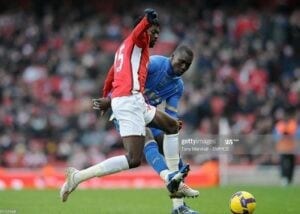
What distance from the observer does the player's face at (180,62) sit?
34.8 ft

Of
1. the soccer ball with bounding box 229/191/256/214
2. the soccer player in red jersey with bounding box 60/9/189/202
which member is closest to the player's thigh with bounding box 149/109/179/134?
the soccer player in red jersey with bounding box 60/9/189/202

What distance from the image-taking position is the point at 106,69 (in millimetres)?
23328

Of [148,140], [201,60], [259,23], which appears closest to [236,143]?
[201,60]

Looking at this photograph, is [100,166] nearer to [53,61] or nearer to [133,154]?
[133,154]

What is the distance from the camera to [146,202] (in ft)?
42.1

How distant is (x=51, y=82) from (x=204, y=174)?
6.11 metres

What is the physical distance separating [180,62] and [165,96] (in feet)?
1.94

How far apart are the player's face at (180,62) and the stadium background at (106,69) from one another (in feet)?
27.2

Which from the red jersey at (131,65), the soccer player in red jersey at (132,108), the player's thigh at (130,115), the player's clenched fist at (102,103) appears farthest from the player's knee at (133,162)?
the player's clenched fist at (102,103)

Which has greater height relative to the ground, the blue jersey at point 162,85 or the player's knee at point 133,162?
the blue jersey at point 162,85

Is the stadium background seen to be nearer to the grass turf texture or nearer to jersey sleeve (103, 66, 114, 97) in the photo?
the grass turf texture

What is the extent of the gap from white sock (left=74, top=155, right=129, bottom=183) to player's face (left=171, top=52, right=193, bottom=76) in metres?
1.47

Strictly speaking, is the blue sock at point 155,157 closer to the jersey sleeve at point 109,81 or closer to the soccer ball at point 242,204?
the jersey sleeve at point 109,81

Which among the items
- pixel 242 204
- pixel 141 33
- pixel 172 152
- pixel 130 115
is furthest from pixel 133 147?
pixel 242 204
